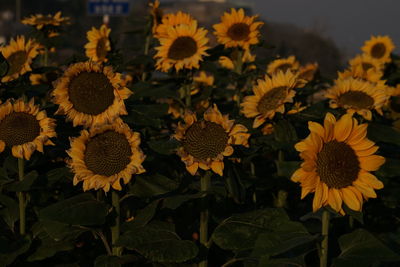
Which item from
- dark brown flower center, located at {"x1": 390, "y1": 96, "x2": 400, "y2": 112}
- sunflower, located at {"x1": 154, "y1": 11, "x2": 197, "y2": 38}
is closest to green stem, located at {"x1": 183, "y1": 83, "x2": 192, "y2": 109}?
sunflower, located at {"x1": 154, "y1": 11, "x2": 197, "y2": 38}

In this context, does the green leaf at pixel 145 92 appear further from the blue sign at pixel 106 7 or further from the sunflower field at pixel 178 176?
the blue sign at pixel 106 7

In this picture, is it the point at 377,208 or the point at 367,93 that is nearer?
the point at 367,93

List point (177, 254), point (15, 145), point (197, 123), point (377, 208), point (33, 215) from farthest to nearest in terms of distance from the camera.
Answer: point (377, 208)
point (33, 215)
point (15, 145)
point (197, 123)
point (177, 254)

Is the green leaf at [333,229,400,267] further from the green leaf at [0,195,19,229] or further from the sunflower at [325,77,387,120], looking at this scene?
the green leaf at [0,195,19,229]

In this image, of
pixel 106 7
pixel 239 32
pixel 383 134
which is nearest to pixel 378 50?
pixel 239 32

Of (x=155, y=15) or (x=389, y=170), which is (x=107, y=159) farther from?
(x=155, y=15)

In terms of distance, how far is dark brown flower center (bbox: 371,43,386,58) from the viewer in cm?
734

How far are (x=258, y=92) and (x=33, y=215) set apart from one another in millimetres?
1460

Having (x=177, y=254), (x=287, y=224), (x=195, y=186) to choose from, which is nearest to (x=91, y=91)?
(x=195, y=186)

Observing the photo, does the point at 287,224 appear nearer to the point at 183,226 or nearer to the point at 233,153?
the point at 233,153

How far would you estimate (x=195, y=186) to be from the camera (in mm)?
2881

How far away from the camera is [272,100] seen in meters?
3.34

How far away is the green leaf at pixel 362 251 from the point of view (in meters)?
2.35

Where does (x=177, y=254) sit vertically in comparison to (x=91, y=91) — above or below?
below
